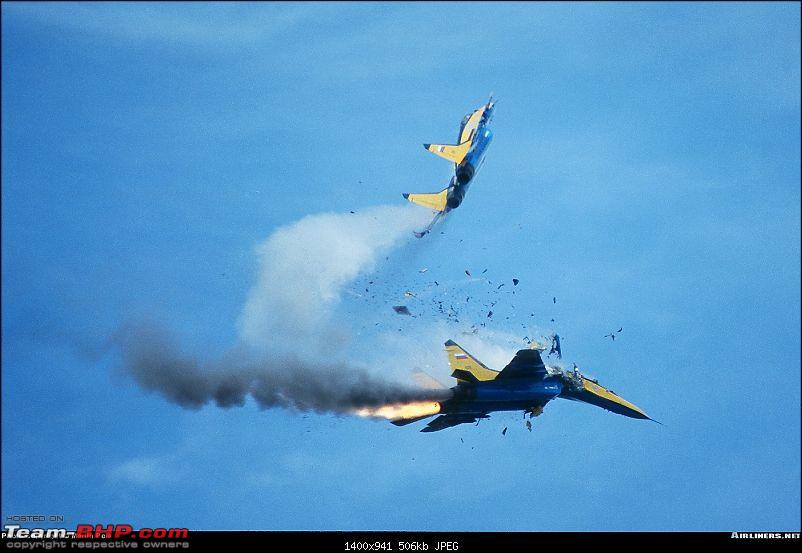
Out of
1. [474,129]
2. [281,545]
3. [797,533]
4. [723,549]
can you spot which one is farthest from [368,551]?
[474,129]

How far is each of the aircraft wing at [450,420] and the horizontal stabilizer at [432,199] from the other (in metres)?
16.3

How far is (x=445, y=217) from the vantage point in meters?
88.4

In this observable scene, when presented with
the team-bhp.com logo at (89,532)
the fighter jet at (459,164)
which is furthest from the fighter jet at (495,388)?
the team-bhp.com logo at (89,532)

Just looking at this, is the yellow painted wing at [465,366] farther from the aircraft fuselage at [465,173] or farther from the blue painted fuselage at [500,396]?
the aircraft fuselage at [465,173]

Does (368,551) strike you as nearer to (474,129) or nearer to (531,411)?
(531,411)

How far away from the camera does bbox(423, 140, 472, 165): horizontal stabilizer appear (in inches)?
3455

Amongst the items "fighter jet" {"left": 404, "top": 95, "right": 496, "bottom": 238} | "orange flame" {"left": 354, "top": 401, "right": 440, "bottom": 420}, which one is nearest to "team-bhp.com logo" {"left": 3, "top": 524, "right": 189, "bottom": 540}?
"orange flame" {"left": 354, "top": 401, "right": 440, "bottom": 420}

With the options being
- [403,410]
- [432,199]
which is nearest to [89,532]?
[403,410]

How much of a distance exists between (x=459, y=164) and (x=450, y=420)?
61.8ft

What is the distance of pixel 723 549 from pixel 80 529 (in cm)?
3300

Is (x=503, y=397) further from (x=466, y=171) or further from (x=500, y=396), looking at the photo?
(x=466, y=171)

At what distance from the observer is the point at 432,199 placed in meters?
88.7

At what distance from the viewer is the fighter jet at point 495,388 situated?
7812 centimetres

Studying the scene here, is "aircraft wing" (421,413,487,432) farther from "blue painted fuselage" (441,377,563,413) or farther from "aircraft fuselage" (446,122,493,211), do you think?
"aircraft fuselage" (446,122,493,211)
